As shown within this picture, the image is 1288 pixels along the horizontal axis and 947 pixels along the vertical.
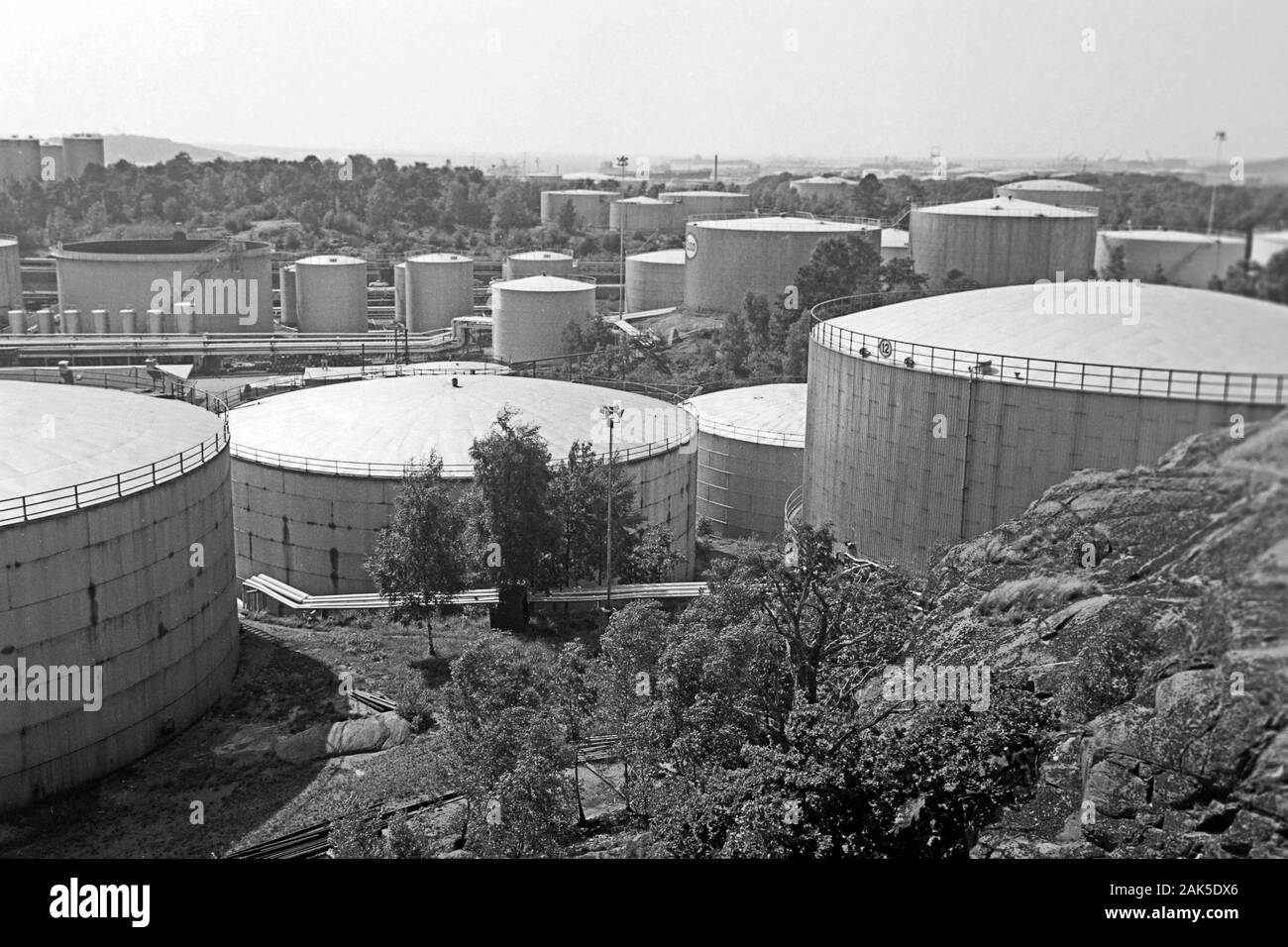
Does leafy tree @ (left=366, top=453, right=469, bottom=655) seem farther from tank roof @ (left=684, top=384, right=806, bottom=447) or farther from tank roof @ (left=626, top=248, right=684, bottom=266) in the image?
tank roof @ (left=626, top=248, right=684, bottom=266)

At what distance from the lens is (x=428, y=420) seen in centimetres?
3900

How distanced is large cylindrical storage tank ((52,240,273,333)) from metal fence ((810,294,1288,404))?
198 feet

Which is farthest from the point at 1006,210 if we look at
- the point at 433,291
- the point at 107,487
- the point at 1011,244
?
the point at 107,487

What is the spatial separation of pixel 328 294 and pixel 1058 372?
71.4 metres

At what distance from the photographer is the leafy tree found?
99.3 feet

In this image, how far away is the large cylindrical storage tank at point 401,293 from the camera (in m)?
91.4

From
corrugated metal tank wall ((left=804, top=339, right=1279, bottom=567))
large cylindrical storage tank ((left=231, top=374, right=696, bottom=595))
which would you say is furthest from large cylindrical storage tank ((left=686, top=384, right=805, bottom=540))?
corrugated metal tank wall ((left=804, top=339, right=1279, bottom=567))

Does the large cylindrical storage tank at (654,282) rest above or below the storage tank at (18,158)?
below

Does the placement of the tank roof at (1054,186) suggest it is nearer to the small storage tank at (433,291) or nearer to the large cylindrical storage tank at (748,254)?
the large cylindrical storage tank at (748,254)

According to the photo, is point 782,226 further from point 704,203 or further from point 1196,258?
point 1196,258

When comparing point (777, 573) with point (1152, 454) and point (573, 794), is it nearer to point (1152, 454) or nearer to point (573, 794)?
point (573, 794)

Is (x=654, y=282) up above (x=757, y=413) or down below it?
above

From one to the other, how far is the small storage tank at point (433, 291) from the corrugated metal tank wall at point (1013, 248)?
36.1 m

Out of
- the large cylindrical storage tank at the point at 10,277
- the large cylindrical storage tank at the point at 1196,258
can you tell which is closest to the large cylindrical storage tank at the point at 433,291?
the large cylindrical storage tank at the point at 10,277
